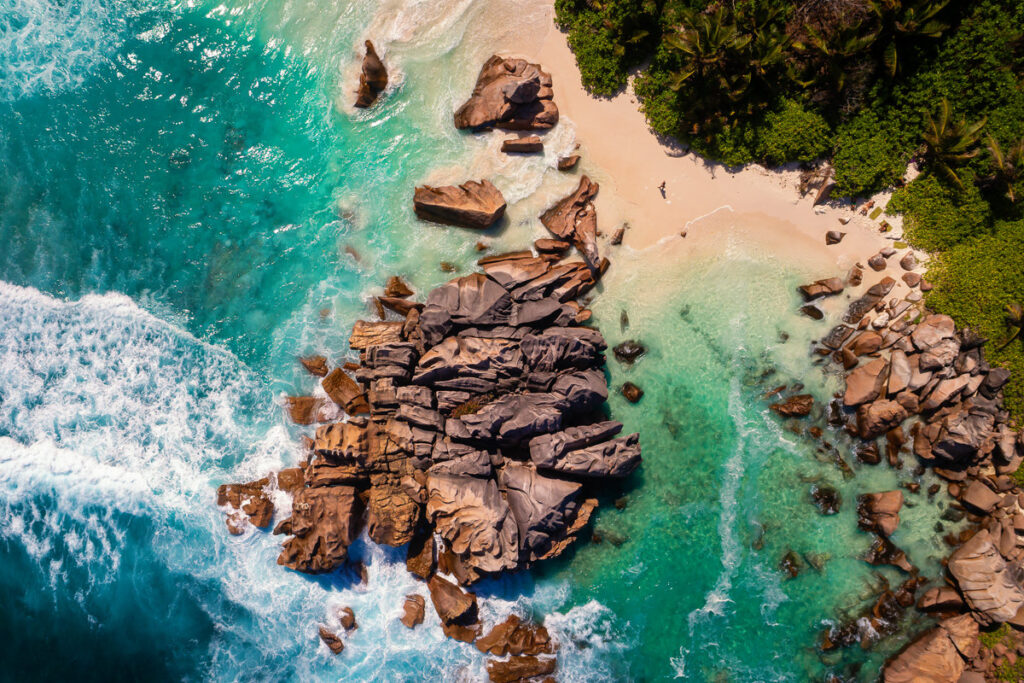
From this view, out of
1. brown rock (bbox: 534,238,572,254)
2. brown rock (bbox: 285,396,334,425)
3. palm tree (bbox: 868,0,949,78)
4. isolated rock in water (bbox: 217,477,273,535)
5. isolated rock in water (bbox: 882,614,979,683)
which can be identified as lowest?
isolated rock in water (bbox: 882,614,979,683)

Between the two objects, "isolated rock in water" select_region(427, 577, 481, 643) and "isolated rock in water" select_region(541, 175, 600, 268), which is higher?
"isolated rock in water" select_region(541, 175, 600, 268)

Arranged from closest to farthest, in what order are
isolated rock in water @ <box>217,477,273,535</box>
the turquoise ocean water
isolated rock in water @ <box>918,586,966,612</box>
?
1. isolated rock in water @ <box>918,586,966,612</box>
2. the turquoise ocean water
3. isolated rock in water @ <box>217,477,273,535</box>

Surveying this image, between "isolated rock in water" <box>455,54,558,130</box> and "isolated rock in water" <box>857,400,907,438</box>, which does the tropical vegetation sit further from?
"isolated rock in water" <box>857,400,907,438</box>

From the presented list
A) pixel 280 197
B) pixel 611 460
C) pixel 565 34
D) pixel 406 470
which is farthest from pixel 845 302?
pixel 280 197

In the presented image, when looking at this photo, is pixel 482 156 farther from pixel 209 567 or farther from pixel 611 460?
pixel 209 567

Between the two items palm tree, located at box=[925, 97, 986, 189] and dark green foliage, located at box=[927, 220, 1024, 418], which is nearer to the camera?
palm tree, located at box=[925, 97, 986, 189]

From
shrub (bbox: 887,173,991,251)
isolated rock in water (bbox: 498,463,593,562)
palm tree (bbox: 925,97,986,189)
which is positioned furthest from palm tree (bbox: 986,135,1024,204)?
isolated rock in water (bbox: 498,463,593,562)
